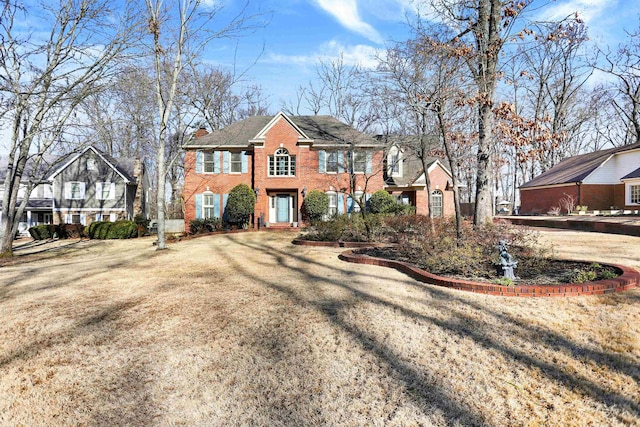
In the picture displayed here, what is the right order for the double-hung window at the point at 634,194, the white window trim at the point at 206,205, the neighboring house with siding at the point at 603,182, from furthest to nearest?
the neighboring house with siding at the point at 603,182, the double-hung window at the point at 634,194, the white window trim at the point at 206,205

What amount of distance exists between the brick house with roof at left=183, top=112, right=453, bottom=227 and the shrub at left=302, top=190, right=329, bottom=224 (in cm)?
72

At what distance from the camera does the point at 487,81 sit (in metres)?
9.57

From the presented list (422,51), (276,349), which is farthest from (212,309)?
(422,51)

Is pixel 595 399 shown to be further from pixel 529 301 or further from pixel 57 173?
pixel 57 173

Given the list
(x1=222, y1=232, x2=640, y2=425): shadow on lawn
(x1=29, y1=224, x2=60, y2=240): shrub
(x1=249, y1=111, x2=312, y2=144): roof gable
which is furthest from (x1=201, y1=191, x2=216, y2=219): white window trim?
(x1=222, y1=232, x2=640, y2=425): shadow on lawn

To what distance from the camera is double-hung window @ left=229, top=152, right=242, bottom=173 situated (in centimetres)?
2284

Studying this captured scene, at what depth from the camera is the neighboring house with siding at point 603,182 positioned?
2467 centimetres

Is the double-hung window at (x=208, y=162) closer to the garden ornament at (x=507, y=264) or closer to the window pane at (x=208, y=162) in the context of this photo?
the window pane at (x=208, y=162)

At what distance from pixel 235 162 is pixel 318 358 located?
20.5m

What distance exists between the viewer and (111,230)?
20.8m

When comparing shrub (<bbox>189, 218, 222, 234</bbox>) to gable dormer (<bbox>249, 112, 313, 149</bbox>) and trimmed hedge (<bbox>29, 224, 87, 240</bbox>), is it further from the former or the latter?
trimmed hedge (<bbox>29, 224, 87, 240</bbox>)

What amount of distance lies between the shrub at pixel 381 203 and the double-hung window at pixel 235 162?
8.79 m

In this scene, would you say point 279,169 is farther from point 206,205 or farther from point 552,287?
point 552,287

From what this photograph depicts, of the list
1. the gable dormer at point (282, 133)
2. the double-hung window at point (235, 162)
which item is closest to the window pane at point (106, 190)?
the double-hung window at point (235, 162)
